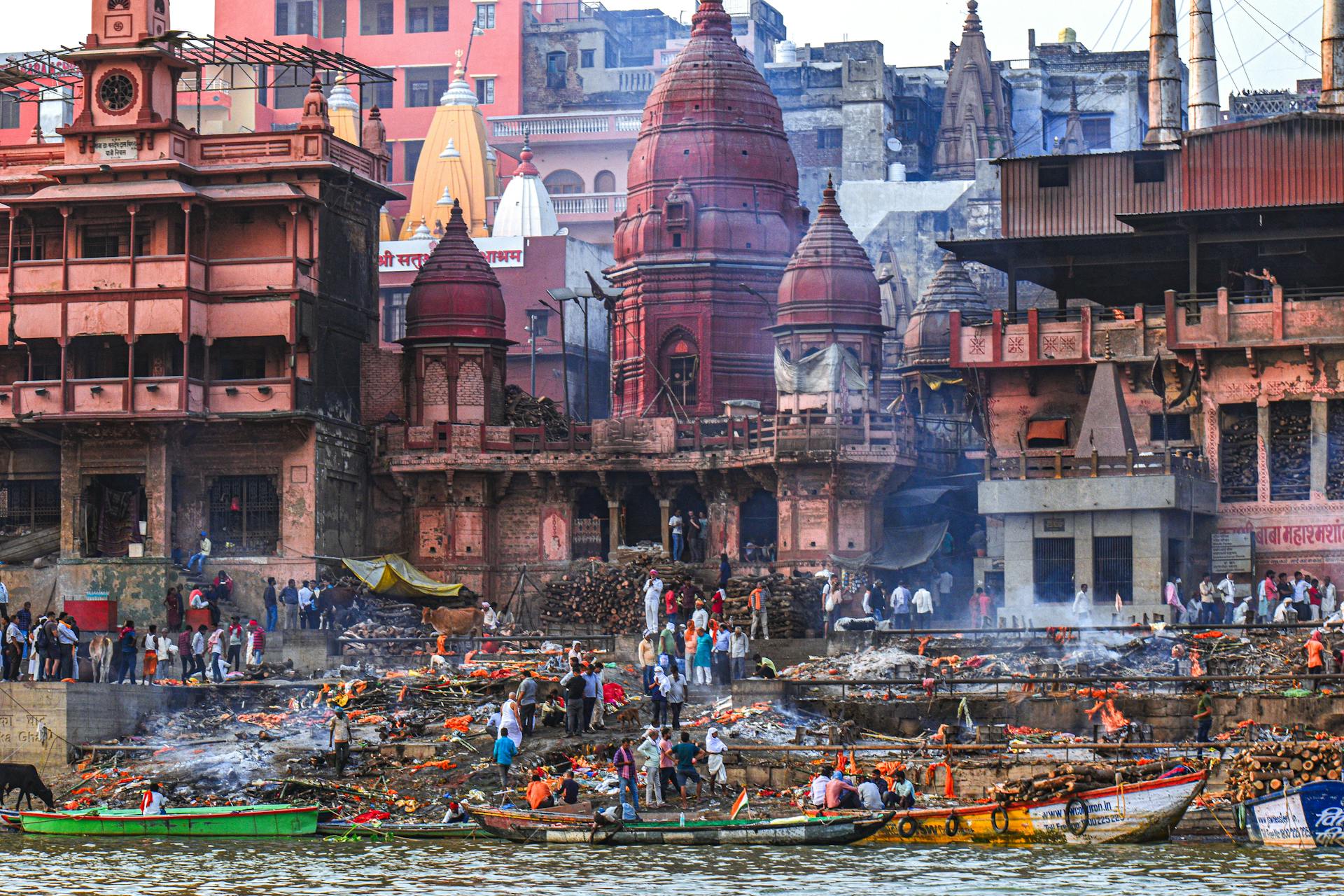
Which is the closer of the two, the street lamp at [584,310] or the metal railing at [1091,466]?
the metal railing at [1091,466]

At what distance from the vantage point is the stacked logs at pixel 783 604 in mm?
46312

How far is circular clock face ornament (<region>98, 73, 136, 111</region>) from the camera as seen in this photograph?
174ft

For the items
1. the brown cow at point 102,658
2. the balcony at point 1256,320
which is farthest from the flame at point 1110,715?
Answer: the brown cow at point 102,658

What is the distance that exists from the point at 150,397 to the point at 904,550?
635 inches

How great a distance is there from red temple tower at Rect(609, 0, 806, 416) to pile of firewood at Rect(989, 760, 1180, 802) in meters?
26.3

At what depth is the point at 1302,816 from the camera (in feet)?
101

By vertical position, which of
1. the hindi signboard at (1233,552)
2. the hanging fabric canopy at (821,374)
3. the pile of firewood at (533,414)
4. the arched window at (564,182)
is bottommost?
the hindi signboard at (1233,552)

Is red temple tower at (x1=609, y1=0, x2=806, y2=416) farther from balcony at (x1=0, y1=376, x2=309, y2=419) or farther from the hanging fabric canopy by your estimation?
balcony at (x1=0, y1=376, x2=309, y2=419)

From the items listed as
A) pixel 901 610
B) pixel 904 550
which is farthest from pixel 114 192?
pixel 901 610

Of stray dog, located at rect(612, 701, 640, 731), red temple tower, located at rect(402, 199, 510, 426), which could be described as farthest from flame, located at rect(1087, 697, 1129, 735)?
red temple tower, located at rect(402, 199, 510, 426)

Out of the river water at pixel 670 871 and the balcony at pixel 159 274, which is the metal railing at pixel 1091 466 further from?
the balcony at pixel 159 274

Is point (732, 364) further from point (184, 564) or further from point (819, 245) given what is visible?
point (184, 564)

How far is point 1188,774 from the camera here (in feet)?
102

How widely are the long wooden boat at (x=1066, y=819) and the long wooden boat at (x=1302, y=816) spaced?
0.88m
